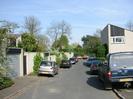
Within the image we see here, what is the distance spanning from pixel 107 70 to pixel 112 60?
2.23 ft

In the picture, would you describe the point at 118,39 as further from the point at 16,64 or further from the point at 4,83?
the point at 4,83

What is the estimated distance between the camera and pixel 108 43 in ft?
237

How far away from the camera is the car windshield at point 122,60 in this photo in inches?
795

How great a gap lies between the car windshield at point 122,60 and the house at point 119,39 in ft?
167

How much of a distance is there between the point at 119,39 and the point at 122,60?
52.3m

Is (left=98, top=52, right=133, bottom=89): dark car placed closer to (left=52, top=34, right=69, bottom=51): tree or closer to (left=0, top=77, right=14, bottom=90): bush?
(left=0, top=77, right=14, bottom=90): bush

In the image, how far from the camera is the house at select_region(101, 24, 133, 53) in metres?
71.1

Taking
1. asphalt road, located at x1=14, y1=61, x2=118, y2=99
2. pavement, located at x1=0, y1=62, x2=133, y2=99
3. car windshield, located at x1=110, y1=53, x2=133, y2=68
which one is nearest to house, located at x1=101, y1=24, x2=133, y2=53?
asphalt road, located at x1=14, y1=61, x2=118, y2=99

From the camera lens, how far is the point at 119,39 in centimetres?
7188

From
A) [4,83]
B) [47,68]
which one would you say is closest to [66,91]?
[4,83]

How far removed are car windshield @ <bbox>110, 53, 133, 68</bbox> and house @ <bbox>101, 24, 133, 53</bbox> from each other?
167ft

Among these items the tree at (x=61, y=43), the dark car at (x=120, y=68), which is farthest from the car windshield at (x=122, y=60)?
the tree at (x=61, y=43)

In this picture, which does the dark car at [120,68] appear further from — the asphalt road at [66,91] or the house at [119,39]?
the house at [119,39]

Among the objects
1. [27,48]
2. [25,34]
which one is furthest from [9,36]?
[25,34]
